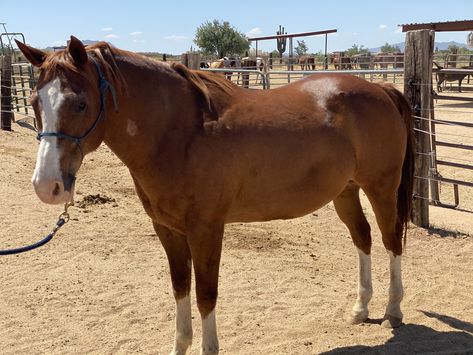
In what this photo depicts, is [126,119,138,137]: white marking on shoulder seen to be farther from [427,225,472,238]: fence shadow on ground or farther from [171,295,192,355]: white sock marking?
[427,225,472,238]: fence shadow on ground

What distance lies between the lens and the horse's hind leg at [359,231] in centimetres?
390

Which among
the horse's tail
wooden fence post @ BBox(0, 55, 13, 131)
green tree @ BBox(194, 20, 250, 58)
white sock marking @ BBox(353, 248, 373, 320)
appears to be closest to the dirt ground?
white sock marking @ BBox(353, 248, 373, 320)

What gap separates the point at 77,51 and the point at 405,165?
2746mm

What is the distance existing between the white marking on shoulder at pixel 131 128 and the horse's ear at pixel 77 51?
0.44 meters

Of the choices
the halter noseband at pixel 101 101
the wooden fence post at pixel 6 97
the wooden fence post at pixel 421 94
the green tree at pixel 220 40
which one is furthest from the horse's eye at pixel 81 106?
the green tree at pixel 220 40

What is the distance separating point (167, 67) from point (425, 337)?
8.03 ft

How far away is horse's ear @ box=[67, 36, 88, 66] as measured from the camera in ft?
7.71

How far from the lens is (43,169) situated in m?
2.28

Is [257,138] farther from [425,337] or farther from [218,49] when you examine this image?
[218,49]

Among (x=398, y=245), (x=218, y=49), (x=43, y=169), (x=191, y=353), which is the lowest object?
(x=191, y=353)

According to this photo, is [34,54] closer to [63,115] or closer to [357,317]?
[63,115]

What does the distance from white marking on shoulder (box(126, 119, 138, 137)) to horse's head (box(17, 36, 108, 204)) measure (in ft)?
0.94

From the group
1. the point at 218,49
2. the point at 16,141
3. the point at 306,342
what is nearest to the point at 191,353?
the point at 306,342

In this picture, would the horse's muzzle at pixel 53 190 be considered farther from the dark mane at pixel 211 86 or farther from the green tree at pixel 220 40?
the green tree at pixel 220 40
